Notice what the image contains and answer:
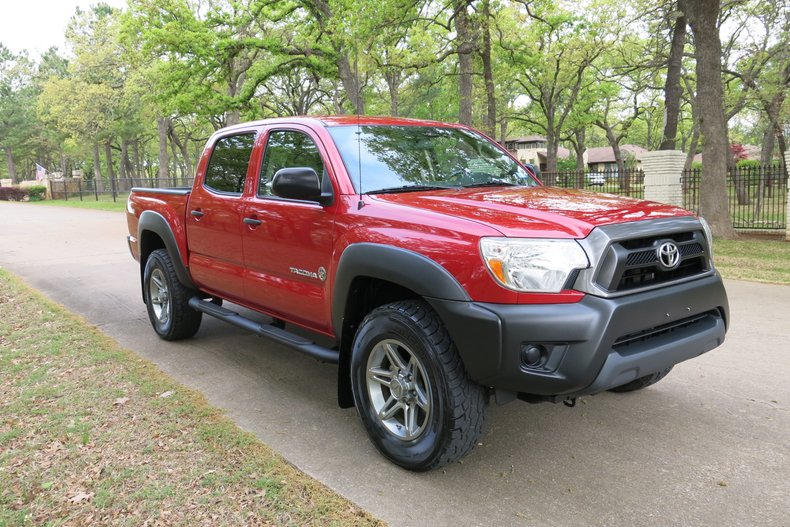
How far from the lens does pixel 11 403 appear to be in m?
4.18

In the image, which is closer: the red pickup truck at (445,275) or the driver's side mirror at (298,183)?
the red pickup truck at (445,275)

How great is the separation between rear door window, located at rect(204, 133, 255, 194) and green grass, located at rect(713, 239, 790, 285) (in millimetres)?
7091

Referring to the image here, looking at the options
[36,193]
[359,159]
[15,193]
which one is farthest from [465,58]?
[15,193]

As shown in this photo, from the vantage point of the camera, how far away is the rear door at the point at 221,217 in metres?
4.55

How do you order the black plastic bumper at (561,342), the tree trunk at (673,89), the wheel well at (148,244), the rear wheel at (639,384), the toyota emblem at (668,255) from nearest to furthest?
the black plastic bumper at (561,342) < the toyota emblem at (668,255) < the rear wheel at (639,384) < the wheel well at (148,244) < the tree trunk at (673,89)

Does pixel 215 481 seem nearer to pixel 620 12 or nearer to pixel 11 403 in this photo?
pixel 11 403

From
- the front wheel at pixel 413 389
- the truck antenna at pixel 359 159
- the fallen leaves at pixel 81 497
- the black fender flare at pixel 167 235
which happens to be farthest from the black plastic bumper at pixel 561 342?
the black fender flare at pixel 167 235

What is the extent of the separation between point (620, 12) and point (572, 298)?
22.5 m

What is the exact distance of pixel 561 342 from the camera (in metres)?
2.63

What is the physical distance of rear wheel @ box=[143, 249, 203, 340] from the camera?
5.50 metres

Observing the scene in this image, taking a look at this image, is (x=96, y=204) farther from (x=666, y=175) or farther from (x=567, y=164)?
(x=567, y=164)

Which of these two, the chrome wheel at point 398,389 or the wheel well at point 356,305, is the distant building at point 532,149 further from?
the chrome wheel at point 398,389

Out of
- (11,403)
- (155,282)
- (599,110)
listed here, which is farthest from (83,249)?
(599,110)

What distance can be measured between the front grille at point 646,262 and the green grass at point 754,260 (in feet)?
19.4
